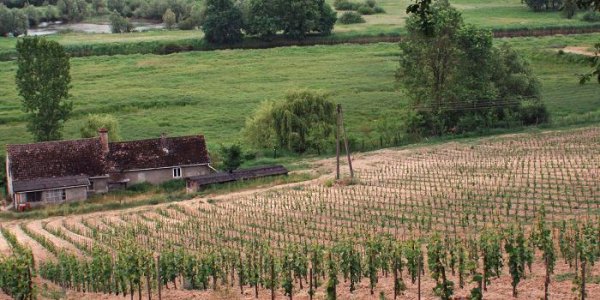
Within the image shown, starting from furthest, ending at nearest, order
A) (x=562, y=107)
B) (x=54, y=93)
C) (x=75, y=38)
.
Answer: (x=75, y=38) → (x=562, y=107) → (x=54, y=93)

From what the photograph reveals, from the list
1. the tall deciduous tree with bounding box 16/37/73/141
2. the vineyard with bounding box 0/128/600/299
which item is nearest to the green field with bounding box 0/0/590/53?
the tall deciduous tree with bounding box 16/37/73/141

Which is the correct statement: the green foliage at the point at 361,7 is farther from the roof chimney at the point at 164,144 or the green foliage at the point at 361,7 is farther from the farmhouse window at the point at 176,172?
the farmhouse window at the point at 176,172

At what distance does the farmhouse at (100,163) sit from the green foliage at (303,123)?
8576 mm

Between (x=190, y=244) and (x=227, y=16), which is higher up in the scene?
(x=227, y=16)

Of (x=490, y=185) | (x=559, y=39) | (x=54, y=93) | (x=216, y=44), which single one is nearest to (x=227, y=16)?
(x=216, y=44)

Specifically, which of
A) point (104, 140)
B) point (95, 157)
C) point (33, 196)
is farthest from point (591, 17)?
point (33, 196)

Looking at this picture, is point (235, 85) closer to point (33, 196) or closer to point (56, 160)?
point (56, 160)

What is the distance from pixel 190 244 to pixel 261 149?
2873 centimetres

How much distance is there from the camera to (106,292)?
3070 cm

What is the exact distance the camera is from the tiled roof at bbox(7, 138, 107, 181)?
184 feet

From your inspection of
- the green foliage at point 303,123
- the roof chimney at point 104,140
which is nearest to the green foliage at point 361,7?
the green foliage at point 303,123

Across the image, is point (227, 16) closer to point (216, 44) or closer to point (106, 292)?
point (216, 44)

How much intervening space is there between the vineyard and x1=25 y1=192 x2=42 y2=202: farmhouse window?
17.6 ft

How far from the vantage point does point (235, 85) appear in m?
86.9
